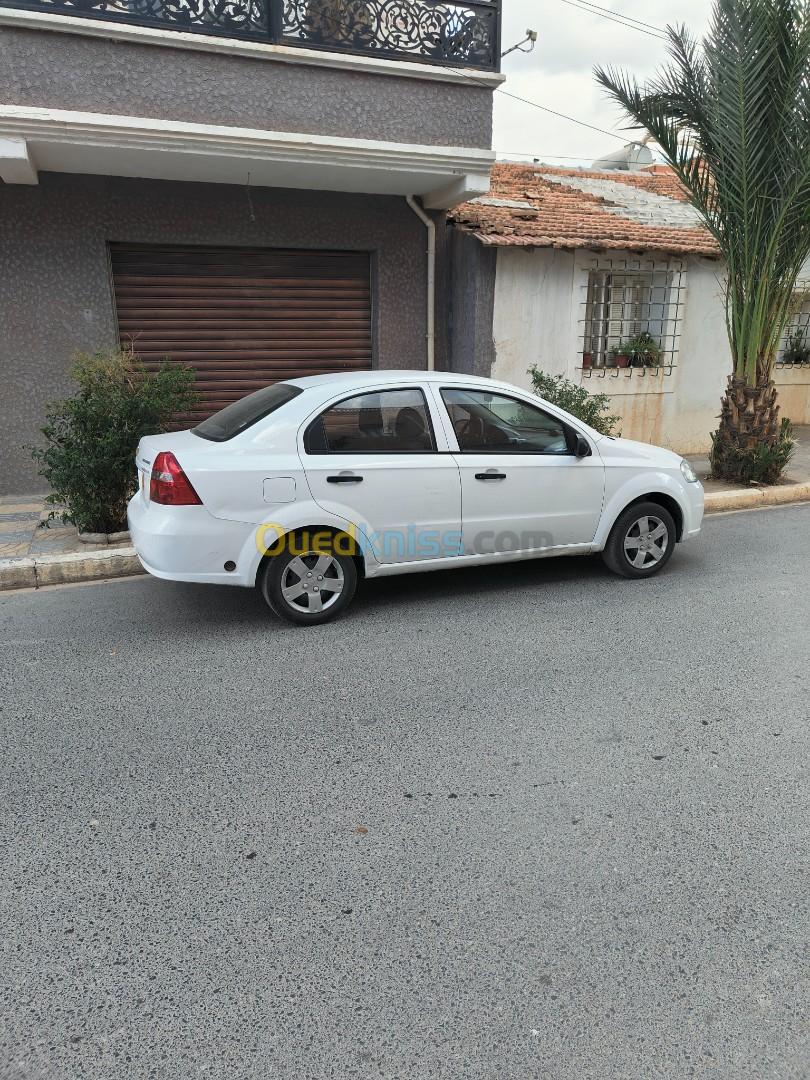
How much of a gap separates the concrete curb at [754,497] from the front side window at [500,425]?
3.47m

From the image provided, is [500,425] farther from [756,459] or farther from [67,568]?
[756,459]

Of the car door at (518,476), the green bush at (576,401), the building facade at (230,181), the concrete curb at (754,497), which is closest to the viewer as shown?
the car door at (518,476)

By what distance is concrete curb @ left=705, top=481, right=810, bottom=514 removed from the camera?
26.3ft

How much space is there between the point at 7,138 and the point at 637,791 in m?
7.05

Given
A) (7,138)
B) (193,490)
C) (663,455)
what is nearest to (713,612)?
(663,455)

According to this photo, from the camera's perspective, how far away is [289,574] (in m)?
4.64

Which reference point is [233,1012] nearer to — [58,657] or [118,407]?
[58,657]

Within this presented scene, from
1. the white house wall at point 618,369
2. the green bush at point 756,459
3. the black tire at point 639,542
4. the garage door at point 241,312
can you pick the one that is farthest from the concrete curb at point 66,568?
the green bush at point 756,459

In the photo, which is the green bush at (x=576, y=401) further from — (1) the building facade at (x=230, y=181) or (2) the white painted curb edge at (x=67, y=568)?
(2) the white painted curb edge at (x=67, y=568)

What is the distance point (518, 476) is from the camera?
16.6 feet

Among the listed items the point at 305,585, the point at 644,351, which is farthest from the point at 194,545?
the point at 644,351

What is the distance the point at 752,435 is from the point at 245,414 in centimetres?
632

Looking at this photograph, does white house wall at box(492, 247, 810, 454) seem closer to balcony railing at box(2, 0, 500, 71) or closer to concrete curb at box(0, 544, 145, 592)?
balcony railing at box(2, 0, 500, 71)

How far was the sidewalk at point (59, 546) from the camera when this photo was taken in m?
5.66
